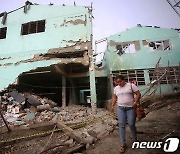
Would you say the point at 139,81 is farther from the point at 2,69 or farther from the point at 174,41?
the point at 2,69

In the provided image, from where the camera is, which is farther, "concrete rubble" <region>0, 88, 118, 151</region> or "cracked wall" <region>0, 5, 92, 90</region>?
"cracked wall" <region>0, 5, 92, 90</region>

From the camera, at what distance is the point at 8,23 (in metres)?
13.6

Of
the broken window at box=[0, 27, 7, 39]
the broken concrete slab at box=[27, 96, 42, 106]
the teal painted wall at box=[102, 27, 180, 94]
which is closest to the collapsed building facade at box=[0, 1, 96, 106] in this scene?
the broken window at box=[0, 27, 7, 39]

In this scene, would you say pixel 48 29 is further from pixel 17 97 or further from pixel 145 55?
pixel 145 55

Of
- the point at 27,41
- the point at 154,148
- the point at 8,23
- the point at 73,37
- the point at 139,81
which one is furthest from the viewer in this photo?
the point at 139,81

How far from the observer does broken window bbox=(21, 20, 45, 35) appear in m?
12.8

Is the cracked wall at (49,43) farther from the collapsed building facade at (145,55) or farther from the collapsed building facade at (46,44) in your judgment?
the collapsed building facade at (145,55)

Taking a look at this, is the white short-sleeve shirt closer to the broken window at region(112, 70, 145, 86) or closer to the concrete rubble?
the concrete rubble

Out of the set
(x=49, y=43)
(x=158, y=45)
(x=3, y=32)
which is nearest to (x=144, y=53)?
(x=158, y=45)

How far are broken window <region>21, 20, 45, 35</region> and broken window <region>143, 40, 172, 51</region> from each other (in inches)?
362

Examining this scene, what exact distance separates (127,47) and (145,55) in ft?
5.91

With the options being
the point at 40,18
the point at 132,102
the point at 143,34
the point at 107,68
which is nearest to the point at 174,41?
the point at 143,34

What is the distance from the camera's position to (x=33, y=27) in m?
13.0

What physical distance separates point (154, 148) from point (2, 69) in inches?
479
